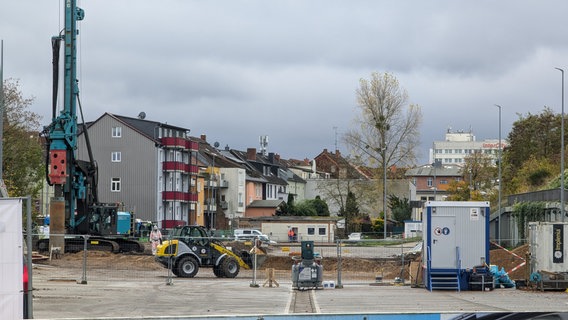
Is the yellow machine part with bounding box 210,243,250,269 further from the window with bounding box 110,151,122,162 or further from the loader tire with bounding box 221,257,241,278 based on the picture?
the window with bounding box 110,151,122,162

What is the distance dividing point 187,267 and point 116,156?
60.4 metres

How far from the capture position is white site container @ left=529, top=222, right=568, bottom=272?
32656 mm

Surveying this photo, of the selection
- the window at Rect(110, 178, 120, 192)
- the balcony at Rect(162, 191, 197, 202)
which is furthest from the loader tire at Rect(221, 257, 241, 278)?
the balcony at Rect(162, 191, 197, 202)

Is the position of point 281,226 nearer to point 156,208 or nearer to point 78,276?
point 156,208

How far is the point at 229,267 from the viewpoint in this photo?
130 ft

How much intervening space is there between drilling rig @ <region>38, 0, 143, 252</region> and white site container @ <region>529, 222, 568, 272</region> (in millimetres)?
24868

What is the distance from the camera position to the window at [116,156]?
97188 millimetres

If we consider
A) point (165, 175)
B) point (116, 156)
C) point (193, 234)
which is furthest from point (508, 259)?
point (165, 175)

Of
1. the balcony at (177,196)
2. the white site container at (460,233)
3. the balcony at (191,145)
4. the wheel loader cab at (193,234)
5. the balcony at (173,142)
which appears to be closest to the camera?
the white site container at (460,233)

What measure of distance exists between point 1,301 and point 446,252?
19.1 m

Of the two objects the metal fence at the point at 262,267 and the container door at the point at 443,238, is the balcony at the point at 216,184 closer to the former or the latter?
the metal fence at the point at 262,267

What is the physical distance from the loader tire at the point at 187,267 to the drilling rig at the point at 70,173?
13131 mm

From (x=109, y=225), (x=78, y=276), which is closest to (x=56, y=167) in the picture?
(x=109, y=225)

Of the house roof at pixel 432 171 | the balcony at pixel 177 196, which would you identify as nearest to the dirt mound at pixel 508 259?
the balcony at pixel 177 196
